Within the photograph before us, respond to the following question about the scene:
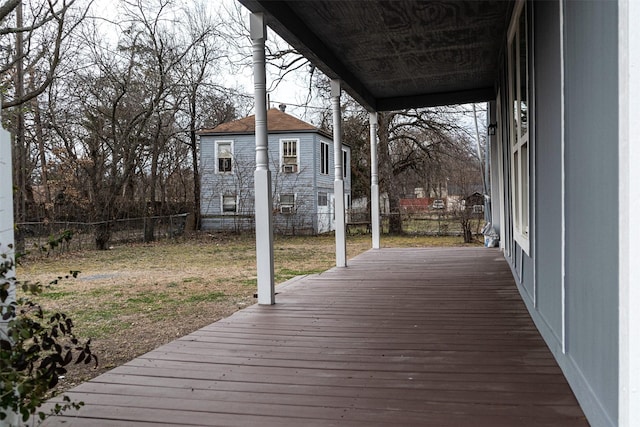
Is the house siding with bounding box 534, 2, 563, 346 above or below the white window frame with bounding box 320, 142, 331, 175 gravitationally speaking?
below

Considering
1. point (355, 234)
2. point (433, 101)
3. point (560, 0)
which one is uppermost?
point (433, 101)

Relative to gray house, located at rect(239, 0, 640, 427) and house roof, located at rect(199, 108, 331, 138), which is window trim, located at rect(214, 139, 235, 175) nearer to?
house roof, located at rect(199, 108, 331, 138)

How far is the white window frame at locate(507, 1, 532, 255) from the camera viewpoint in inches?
165

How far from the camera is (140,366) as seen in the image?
321 centimetres

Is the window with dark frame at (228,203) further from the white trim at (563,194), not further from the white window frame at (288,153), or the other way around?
the white trim at (563,194)

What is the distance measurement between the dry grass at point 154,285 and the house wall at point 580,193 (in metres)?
2.29

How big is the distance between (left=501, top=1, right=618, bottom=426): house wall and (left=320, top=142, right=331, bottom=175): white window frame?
705 inches

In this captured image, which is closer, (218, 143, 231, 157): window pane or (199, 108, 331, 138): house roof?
(199, 108, 331, 138): house roof

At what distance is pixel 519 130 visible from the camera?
4.82 meters

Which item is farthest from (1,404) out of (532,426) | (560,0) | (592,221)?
(560,0)

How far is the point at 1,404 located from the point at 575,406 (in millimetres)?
2198

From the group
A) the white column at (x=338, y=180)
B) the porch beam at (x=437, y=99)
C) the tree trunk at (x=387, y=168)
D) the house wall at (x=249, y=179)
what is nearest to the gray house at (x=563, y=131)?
the white column at (x=338, y=180)

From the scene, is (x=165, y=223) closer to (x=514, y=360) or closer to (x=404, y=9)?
(x=404, y=9)

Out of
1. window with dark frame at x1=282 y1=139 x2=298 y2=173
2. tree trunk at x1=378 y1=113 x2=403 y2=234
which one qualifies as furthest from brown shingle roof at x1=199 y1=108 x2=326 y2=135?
tree trunk at x1=378 y1=113 x2=403 y2=234
